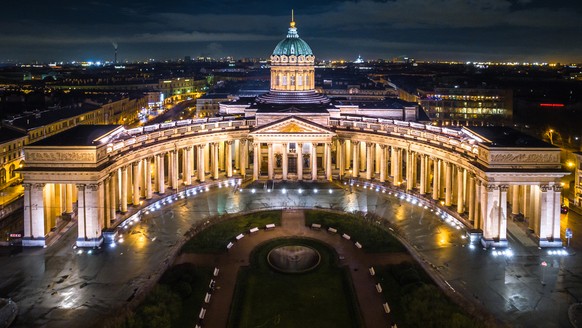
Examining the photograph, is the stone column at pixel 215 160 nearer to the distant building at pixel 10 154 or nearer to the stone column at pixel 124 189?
the stone column at pixel 124 189

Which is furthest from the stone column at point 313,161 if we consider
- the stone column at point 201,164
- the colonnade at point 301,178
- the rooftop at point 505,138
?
the rooftop at point 505,138

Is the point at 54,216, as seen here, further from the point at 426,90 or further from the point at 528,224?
the point at 426,90

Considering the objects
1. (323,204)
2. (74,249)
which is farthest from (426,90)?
(74,249)

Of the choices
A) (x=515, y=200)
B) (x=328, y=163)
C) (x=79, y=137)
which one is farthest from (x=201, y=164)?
(x=515, y=200)

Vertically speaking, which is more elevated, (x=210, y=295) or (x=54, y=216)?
(x=54, y=216)

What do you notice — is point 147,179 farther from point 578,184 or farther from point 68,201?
point 578,184

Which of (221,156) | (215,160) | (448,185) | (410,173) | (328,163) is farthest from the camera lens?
(221,156)
